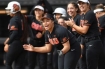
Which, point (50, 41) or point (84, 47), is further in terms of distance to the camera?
point (84, 47)

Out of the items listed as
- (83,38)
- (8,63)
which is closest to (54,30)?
(83,38)

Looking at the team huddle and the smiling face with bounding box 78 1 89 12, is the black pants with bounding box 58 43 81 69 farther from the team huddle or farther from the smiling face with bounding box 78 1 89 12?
the smiling face with bounding box 78 1 89 12

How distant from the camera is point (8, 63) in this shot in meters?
8.58

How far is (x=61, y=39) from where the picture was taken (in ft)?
21.5

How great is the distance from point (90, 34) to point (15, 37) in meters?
1.84

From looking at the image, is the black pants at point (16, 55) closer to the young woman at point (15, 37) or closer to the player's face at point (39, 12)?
the young woman at point (15, 37)

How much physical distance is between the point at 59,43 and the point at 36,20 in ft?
8.60

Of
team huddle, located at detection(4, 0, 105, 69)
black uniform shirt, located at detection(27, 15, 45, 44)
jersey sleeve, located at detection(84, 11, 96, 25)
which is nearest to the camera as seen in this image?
team huddle, located at detection(4, 0, 105, 69)

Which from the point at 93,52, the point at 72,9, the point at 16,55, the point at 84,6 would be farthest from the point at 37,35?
the point at 93,52

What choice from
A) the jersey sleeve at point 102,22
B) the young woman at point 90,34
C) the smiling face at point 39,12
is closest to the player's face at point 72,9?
the jersey sleeve at point 102,22

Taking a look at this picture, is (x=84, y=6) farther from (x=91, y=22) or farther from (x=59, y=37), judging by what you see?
(x=59, y=37)

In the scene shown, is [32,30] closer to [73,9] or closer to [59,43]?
[73,9]

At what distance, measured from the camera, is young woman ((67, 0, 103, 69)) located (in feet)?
23.7

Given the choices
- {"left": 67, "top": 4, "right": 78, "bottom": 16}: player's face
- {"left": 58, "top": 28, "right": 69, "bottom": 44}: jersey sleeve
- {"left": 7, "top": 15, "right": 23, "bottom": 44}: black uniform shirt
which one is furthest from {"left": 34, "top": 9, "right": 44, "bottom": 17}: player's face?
{"left": 58, "top": 28, "right": 69, "bottom": 44}: jersey sleeve
